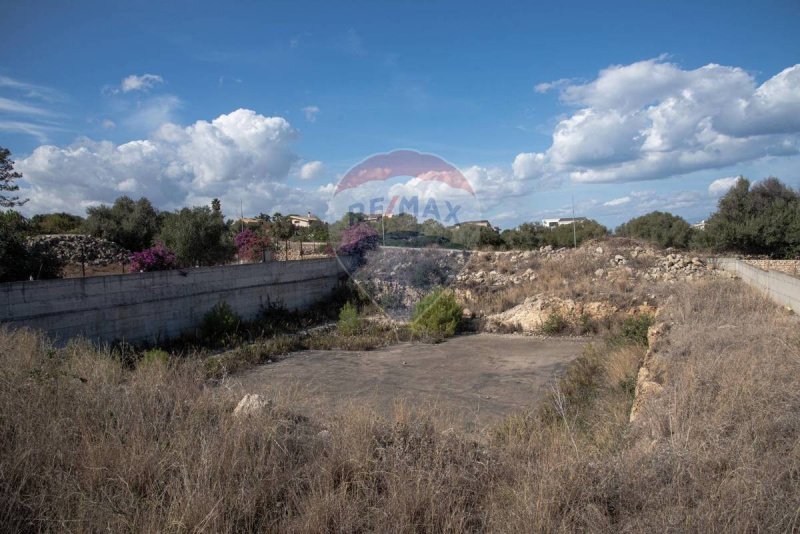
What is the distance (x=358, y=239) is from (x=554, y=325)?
22.2 feet

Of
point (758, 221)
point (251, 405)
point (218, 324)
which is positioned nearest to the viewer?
point (251, 405)

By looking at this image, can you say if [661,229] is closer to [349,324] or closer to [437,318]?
[437,318]

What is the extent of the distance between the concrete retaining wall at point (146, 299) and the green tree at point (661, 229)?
2182cm

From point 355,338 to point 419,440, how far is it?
9.10 meters

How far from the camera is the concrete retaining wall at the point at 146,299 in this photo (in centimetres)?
924

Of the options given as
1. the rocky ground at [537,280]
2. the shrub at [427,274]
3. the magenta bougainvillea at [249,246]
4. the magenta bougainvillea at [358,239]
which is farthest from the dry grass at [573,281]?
the magenta bougainvillea at [249,246]

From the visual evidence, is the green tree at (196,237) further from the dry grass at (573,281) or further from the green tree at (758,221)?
the green tree at (758,221)

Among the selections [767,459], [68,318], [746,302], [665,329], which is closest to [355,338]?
[68,318]

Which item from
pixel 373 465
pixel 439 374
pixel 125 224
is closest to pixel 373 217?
pixel 439 374

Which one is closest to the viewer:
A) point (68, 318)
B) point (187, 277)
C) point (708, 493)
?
point (708, 493)

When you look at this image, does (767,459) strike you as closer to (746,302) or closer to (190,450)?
(190,450)

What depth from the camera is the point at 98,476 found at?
112 inches

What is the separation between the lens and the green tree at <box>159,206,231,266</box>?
711 inches

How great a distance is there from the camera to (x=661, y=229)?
32.7 metres
